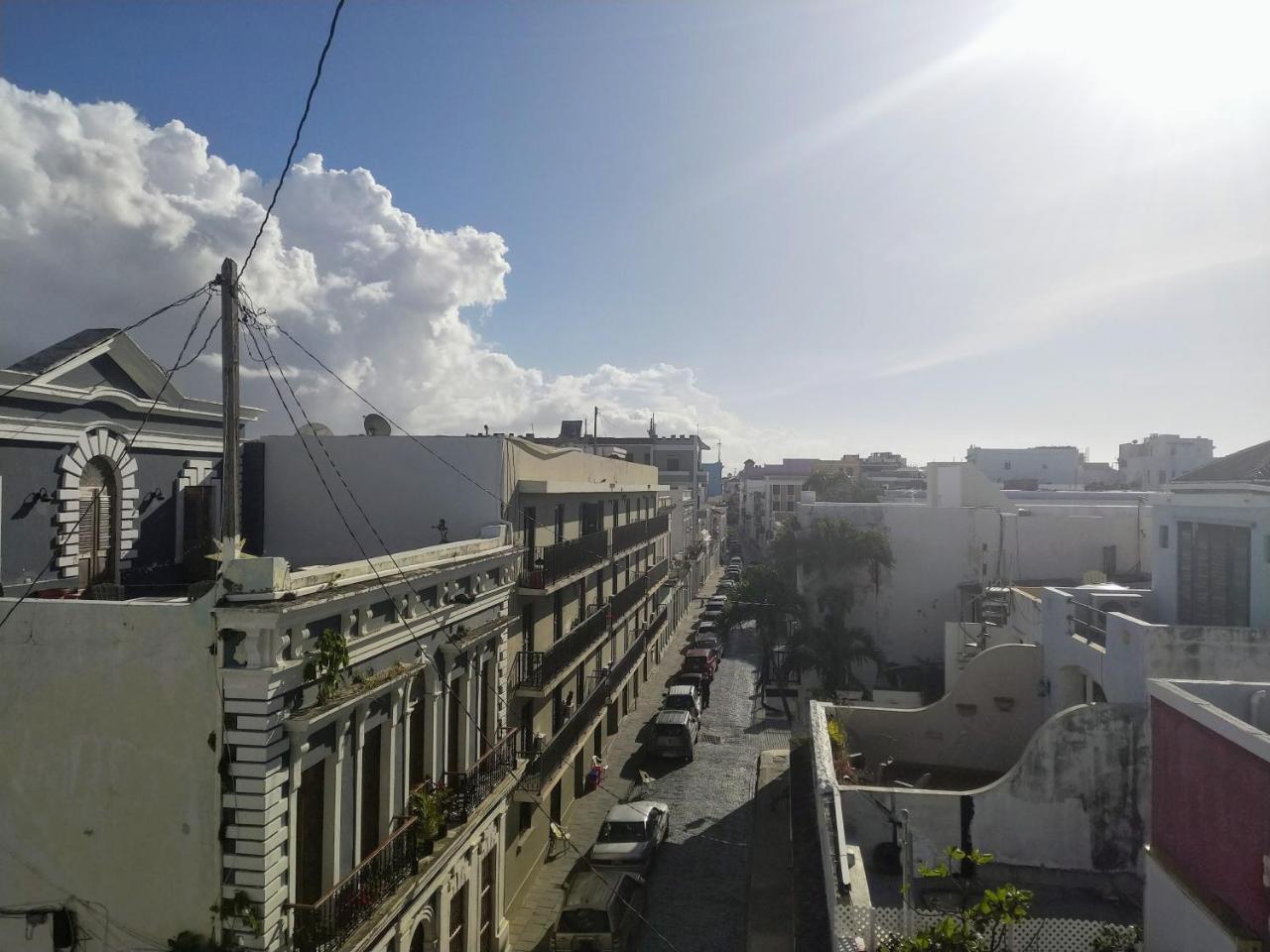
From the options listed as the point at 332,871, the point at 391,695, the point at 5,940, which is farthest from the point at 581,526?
the point at 5,940

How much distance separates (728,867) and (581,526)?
10446 mm

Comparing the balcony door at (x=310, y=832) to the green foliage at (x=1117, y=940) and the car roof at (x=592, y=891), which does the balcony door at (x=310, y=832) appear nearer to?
the car roof at (x=592, y=891)

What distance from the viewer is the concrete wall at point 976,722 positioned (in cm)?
2016

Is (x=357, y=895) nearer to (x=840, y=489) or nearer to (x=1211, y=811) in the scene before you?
(x=1211, y=811)

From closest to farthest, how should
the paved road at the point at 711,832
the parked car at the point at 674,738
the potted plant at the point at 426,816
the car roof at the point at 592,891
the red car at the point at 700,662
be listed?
the potted plant at the point at 426,816 → the car roof at the point at 592,891 → the paved road at the point at 711,832 → the parked car at the point at 674,738 → the red car at the point at 700,662

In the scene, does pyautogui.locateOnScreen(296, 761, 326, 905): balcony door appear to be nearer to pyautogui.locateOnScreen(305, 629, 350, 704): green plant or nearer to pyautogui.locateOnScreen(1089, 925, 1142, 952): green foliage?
pyautogui.locateOnScreen(305, 629, 350, 704): green plant

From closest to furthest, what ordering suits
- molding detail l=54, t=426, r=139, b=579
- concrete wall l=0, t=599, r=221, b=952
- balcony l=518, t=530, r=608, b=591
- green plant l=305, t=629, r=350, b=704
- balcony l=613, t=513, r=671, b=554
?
concrete wall l=0, t=599, r=221, b=952 < green plant l=305, t=629, r=350, b=704 < molding detail l=54, t=426, r=139, b=579 < balcony l=518, t=530, r=608, b=591 < balcony l=613, t=513, r=671, b=554

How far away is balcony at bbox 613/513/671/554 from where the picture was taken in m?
29.6

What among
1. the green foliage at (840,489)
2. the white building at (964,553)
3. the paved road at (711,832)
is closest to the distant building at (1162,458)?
the green foliage at (840,489)

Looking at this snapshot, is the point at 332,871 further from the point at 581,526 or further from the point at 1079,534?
the point at 1079,534

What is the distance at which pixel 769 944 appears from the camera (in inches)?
664

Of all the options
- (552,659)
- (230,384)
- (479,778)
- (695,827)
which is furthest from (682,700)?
(230,384)

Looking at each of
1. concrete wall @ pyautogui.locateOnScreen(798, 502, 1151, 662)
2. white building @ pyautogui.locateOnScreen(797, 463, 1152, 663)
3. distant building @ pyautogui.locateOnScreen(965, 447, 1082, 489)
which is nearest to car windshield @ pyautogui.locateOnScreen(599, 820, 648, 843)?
white building @ pyautogui.locateOnScreen(797, 463, 1152, 663)

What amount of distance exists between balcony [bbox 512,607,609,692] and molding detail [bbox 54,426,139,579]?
8830mm
